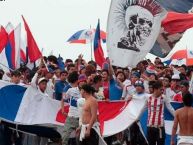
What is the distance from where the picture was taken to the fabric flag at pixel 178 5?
23570 mm

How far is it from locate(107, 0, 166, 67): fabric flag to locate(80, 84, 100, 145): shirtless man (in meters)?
2.66

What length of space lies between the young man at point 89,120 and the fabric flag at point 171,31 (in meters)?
7.20

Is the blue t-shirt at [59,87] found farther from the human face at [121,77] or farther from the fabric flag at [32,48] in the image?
the fabric flag at [32,48]

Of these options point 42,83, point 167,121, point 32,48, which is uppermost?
point 32,48

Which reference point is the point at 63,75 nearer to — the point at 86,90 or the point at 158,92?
the point at 158,92

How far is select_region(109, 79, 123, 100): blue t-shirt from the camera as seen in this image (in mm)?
19312

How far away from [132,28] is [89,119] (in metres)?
3.61

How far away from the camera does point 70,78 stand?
17.8 m

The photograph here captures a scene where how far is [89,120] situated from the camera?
16.4 m

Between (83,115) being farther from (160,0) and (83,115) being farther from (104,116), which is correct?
(160,0)

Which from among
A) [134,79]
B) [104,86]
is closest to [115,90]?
[104,86]

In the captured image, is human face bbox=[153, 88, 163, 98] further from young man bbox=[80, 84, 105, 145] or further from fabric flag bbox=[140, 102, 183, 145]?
young man bbox=[80, 84, 105, 145]

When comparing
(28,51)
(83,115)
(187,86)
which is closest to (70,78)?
(83,115)

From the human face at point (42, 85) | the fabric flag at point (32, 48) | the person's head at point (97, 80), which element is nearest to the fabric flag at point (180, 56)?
the fabric flag at point (32, 48)
